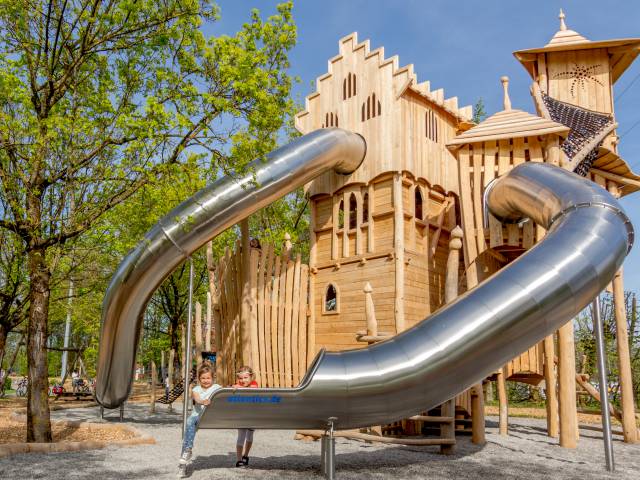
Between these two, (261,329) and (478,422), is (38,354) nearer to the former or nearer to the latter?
(261,329)

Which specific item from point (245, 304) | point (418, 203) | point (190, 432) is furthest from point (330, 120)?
point (190, 432)

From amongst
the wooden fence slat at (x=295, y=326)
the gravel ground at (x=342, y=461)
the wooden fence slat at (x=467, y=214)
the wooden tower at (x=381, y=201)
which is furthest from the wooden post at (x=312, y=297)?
the wooden fence slat at (x=467, y=214)

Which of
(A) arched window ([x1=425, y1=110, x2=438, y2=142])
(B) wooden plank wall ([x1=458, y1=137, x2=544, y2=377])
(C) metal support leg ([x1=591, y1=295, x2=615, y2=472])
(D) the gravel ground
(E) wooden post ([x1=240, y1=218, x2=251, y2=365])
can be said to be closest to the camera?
(D) the gravel ground

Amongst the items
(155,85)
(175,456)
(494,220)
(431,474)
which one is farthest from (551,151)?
(175,456)

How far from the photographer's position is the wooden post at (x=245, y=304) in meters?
11.2

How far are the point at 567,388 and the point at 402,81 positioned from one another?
25.1 ft

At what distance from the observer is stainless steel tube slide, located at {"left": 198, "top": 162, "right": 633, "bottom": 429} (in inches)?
255

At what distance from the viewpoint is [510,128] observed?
11461 mm

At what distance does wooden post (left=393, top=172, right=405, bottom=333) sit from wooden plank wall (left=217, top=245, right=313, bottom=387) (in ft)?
7.40

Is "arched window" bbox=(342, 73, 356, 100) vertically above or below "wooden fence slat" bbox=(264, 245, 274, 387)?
above

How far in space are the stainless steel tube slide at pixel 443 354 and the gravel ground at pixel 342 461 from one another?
89 centimetres

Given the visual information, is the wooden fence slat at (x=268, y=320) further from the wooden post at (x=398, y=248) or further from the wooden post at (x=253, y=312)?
the wooden post at (x=398, y=248)

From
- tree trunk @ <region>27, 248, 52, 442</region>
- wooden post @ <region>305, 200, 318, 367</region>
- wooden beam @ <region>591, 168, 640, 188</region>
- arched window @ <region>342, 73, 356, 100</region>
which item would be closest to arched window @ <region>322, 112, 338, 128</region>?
arched window @ <region>342, 73, 356, 100</region>

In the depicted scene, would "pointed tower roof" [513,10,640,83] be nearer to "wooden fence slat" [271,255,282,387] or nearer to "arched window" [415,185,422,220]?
"arched window" [415,185,422,220]
